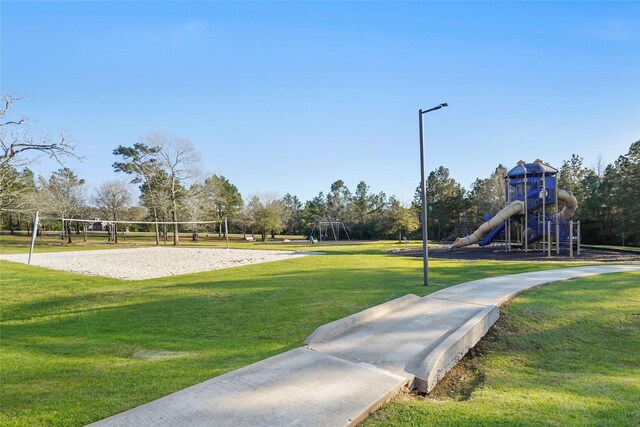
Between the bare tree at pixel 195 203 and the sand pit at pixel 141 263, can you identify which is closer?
the sand pit at pixel 141 263

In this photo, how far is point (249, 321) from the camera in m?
6.34

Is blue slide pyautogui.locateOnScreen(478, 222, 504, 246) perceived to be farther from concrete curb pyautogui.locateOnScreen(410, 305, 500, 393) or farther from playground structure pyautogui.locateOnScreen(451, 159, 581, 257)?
concrete curb pyautogui.locateOnScreen(410, 305, 500, 393)

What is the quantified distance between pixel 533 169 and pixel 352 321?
75.9 ft

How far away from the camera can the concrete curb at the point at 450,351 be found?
12.2 ft

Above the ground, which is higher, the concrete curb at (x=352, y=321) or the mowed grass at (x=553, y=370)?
the concrete curb at (x=352, y=321)

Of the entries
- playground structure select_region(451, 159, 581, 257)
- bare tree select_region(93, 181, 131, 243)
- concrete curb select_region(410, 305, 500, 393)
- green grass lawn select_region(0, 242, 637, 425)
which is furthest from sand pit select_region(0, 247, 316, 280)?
bare tree select_region(93, 181, 131, 243)

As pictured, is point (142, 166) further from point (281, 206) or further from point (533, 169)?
point (533, 169)

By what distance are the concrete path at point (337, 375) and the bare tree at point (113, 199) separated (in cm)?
4590

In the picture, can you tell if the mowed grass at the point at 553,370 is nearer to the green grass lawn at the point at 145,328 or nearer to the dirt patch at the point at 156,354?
the green grass lawn at the point at 145,328

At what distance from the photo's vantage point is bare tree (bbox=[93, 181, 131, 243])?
4325 cm

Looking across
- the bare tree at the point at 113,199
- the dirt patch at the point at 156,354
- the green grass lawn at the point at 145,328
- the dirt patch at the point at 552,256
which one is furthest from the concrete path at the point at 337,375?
the bare tree at the point at 113,199

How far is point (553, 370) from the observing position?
14.2ft

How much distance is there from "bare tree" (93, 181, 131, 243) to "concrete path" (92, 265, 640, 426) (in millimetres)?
45904

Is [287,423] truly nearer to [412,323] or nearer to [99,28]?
[412,323]
